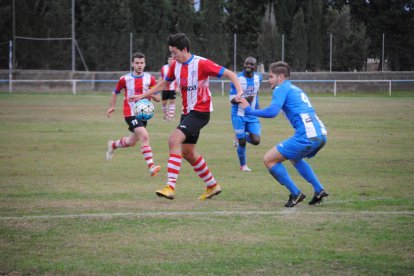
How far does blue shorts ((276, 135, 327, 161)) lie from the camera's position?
Answer: 848cm

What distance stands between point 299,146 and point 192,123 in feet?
4.99

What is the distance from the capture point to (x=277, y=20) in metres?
51.6

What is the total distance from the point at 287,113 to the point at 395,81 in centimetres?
3656

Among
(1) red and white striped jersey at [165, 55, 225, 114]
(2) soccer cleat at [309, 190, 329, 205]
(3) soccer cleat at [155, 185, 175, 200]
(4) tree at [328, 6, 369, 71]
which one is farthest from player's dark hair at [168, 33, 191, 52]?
(4) tree at [328, 6, 369, 71]

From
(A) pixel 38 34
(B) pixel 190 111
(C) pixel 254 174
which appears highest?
(A) pixel 38 34

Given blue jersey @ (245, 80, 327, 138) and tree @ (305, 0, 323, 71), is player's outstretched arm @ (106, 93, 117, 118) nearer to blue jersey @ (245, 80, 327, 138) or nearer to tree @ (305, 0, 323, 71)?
blue jersey @ (245, 80, 327, 138)

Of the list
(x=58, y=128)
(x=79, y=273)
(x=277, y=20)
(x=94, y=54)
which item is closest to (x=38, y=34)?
(x=94, y=54)

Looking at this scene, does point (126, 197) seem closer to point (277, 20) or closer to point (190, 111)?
point (190, 111)

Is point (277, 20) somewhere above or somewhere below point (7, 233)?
above

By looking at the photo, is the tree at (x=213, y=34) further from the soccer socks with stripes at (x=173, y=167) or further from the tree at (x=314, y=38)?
the soccer socks with stripes at (x=173, y=167)

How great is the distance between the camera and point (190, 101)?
371 inches

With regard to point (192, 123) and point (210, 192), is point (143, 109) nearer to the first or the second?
point (192, 123)

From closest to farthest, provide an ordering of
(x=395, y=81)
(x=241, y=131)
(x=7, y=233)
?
(x=7, y=233)
(x=241, y=131)
(x=395, y=81)

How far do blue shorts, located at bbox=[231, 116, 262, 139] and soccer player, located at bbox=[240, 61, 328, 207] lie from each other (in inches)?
175
